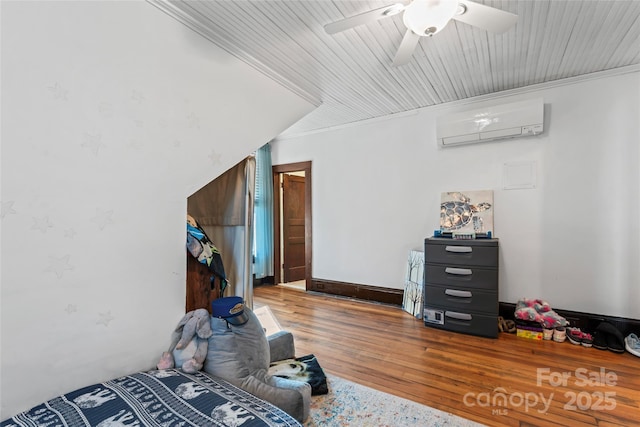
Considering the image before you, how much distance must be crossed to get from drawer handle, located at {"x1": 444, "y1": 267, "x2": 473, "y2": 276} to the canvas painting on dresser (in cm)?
50

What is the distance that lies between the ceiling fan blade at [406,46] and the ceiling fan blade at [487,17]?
24 centimetres

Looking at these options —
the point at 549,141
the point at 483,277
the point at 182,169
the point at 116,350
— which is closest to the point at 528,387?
the point at 483,277

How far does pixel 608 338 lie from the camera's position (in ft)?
8.13

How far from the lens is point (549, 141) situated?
290 cm

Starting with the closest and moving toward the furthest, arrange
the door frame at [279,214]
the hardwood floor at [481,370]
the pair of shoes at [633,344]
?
the hardwood floor at [481,370]
the pair of shoes at [633,344]
the door frame at [279,214]

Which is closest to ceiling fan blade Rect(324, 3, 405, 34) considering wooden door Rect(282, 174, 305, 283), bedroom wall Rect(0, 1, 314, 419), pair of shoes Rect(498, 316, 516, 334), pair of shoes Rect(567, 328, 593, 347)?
bedroom wall Rect(0, 1, 314, 419)

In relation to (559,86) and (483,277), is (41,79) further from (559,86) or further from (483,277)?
(559,86)

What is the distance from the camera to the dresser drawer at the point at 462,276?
108 inches

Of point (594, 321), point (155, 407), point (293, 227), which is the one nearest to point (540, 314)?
point (594, 321)

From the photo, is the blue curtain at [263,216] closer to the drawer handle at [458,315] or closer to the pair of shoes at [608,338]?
the drawer handle at [458,315]

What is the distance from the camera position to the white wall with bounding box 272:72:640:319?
263cm

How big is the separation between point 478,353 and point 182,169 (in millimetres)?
2617

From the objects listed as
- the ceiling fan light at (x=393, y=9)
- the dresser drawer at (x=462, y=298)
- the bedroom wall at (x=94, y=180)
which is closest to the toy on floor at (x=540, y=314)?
the dresser drawer at (x=462, y=298)

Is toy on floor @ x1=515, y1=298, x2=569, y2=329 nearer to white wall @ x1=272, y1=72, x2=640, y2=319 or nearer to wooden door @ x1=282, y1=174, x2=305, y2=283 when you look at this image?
white wall @ x1=272, y1=72, x2=640, y2=319
